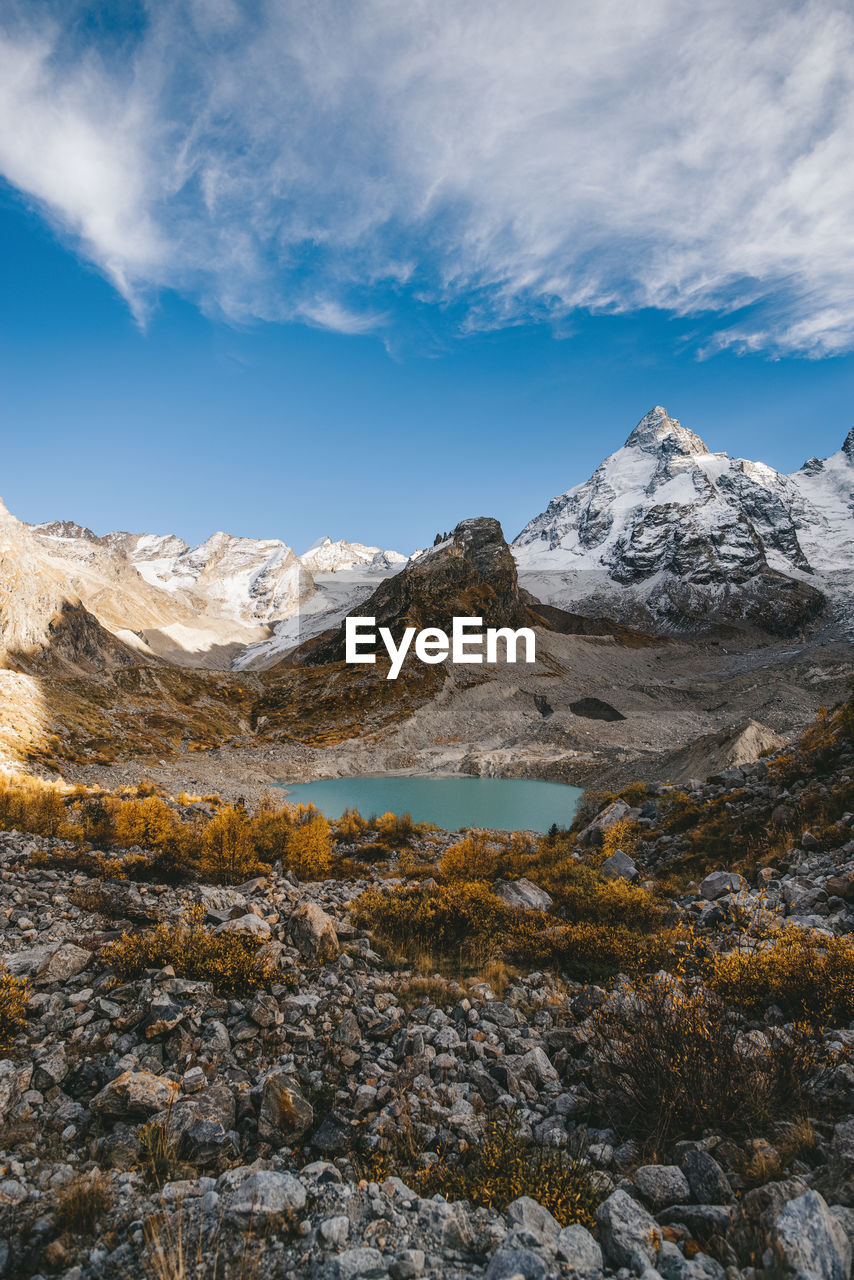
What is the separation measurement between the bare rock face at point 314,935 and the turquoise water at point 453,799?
28.0 m

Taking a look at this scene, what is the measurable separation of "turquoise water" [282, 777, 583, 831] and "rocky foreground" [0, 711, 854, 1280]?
29.8m

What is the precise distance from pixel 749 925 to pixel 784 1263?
21.5 feet

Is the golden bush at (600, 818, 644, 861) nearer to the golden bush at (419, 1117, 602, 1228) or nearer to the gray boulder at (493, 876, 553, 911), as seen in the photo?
the gray boulder at (493, 876, 553, 911)

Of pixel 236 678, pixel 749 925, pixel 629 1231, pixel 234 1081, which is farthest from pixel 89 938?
pixel 236 678

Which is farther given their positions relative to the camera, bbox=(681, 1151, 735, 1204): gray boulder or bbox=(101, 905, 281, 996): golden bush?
bbox=(101, 905, 281, 996): golden bush

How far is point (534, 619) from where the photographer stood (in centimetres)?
15650

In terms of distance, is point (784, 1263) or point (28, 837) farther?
point (28, 837)

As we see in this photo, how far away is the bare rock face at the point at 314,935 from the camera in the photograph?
9086mm

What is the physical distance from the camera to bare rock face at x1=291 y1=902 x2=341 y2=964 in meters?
9.09

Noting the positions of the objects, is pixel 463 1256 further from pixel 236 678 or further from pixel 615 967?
pixel 236 678

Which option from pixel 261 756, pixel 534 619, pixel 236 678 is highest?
pixel 534 619

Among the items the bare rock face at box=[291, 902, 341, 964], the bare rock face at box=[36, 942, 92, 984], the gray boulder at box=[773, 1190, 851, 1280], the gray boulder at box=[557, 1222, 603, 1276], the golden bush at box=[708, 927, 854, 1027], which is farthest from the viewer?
the bare rock face at box=[291, 902, 341, 964]

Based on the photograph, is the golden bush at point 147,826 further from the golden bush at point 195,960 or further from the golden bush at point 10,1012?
the golden bush at point 10,1012

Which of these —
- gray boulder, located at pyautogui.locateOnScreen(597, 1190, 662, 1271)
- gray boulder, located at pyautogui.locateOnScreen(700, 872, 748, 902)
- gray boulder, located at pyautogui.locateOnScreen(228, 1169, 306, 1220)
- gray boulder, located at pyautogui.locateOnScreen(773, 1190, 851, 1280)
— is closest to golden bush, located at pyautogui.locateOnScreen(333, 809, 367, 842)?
gray boulder, located at pyautogui.locateOnScreen(700, 872, 748, 902)
